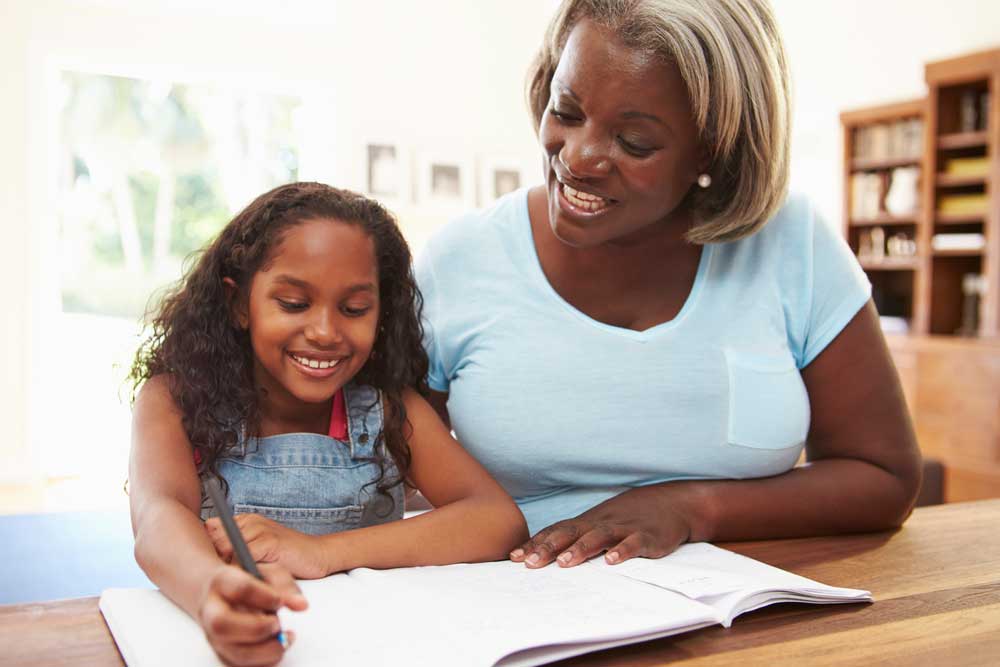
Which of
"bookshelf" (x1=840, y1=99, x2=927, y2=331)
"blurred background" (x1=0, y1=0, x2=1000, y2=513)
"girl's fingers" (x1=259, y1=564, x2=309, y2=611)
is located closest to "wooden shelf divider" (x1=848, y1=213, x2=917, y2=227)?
"bookshelf" (x1=840, y1=99, x2=927, y2=331)

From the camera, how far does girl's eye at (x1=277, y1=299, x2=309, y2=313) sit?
117 cm

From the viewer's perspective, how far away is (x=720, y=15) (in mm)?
1185

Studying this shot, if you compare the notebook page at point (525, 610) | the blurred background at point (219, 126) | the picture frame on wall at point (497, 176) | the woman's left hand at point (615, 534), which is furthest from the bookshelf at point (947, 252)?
the notebook page at point (525, 610)

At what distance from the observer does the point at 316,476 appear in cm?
122

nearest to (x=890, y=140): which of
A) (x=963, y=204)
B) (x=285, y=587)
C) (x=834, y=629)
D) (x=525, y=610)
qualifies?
(x=963, y=204)

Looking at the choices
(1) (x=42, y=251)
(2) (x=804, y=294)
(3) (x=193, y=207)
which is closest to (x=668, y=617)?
(2) (x=804, y=294)

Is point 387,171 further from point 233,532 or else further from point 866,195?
point 233,532

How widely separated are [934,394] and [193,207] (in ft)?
19.1

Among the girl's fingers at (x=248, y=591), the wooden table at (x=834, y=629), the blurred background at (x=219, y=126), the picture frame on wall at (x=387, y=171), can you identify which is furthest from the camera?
the picture frame on wall at (x=387, y=171)

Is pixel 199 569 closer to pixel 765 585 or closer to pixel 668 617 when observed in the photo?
pixel 668 617

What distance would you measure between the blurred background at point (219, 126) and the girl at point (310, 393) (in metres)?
3.80

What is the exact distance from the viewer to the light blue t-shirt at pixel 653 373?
120 cm

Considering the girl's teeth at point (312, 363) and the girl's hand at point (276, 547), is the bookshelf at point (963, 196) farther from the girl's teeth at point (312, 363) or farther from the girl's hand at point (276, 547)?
the girl's hand at point (276, 547)

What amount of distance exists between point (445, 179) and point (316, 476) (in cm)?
521
